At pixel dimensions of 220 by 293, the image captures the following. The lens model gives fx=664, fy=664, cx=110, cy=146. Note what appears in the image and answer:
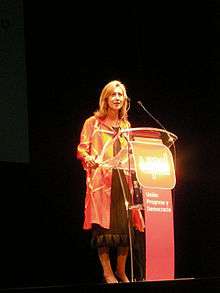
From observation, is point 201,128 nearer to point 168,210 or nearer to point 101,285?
point 168,210

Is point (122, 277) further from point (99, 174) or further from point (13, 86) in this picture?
point (13, 86)

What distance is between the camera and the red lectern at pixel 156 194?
4.09 metres

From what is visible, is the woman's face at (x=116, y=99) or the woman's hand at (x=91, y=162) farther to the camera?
the woman's face at (x=116, y=99)

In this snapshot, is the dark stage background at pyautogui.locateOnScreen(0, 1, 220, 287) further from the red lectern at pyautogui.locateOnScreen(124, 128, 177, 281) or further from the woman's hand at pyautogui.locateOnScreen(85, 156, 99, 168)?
the red lectern at pyautogui.locateOnScreen(124, 128, 177, 281)

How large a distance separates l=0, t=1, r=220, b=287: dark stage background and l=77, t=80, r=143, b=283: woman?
2.20 ft

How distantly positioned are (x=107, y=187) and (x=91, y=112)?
104cm

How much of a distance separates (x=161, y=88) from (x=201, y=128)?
0.48m

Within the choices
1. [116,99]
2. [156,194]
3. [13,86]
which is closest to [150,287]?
[156,194]

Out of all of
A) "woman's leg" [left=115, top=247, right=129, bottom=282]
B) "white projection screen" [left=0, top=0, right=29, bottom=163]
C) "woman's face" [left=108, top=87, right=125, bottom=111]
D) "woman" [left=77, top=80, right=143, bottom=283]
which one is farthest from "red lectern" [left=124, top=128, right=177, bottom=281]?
"white projection screen" [left=0, top=0, right=29, bottom=163]

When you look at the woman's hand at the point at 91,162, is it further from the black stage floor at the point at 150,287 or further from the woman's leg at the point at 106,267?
the black stage floor at the point at 150,287

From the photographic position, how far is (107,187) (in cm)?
447

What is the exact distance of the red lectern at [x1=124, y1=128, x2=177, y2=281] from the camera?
13.4ft

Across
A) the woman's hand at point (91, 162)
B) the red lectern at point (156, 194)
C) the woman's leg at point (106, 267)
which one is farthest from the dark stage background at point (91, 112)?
the red lectern at point (156, 194)

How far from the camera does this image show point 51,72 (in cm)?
515
